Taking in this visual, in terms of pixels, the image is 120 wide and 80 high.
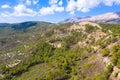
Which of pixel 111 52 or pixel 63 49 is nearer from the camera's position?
pixel 111 52

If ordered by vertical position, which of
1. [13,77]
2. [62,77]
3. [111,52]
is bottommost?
[13,77]

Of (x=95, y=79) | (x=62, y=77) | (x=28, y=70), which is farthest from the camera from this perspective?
(x=28, y=70)

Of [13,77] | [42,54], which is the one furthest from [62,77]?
[42,54]

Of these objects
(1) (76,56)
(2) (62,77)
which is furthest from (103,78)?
(1) (76,56)

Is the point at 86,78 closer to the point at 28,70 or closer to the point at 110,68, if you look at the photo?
the point at 110,68

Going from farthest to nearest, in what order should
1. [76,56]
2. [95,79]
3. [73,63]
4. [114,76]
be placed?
1. [76,56]
2. [73,63]
3. [95,79]
4. [114,76]

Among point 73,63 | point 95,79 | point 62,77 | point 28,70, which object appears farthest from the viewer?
point 28,70

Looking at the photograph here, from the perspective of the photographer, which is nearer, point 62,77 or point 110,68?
point 110,68

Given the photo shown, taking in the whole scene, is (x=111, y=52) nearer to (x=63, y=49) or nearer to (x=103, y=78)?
(x=103, y=78)

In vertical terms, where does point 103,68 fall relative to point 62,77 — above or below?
above

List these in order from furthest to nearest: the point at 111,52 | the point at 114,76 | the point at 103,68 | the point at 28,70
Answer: the point at 28,70 < the point at 111,52 < the point at 103,68 < the point at 114,76
